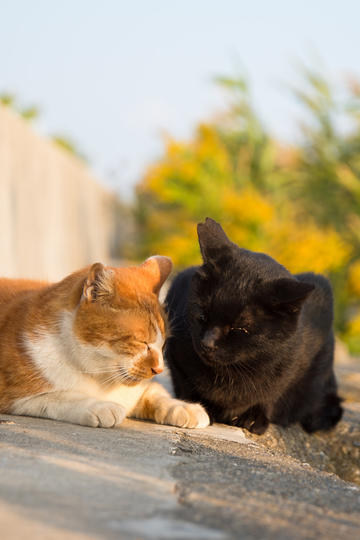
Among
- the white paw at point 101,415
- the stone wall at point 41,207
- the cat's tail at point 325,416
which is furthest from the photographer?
the stone wall at point 41,207

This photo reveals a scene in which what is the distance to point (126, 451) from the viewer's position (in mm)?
1719

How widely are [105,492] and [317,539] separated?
1.42 feet

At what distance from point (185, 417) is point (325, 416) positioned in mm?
1015

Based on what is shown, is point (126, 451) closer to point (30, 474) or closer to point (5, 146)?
point (30, 474)

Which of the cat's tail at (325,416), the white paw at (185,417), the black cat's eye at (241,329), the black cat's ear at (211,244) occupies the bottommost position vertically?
the cat's tail at (325,416)

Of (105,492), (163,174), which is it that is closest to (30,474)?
(105,492)

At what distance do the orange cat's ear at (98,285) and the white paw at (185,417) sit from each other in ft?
1.69

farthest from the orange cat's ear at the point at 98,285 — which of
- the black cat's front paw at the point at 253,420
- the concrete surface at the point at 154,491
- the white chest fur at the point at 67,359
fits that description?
the black cat's front paw at the point at 253,420

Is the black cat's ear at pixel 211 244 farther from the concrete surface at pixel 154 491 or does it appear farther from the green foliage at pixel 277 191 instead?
the green foliage at pixel 277 191

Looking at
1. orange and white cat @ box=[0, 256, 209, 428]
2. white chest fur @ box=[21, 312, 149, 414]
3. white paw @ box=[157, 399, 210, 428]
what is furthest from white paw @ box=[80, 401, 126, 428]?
white paw @ box=[157, 399, 210, 428]

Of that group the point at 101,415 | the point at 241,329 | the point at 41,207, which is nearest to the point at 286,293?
the point at 241,329

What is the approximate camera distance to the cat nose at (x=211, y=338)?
7.57 feet

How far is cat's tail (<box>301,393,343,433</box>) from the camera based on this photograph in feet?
9.81

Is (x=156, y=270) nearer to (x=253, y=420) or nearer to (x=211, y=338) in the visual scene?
(x=211, y=338)
